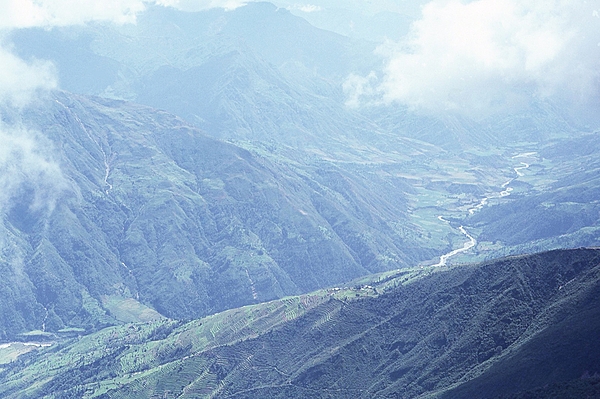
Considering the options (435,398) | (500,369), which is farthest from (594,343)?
(435,398)

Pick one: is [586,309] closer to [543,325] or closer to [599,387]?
[543,325]

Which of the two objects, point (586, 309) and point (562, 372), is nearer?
point (562, 372)

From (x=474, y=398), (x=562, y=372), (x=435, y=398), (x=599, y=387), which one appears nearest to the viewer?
(x=599, y=387)

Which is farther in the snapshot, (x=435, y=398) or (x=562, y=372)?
(x=435, y=398)

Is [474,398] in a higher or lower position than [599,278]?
lower

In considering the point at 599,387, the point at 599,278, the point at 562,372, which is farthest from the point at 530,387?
the point at 599,278

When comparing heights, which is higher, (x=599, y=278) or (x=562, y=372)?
(x=599, y=278)

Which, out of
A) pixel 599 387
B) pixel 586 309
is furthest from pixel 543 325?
pixel 599 387

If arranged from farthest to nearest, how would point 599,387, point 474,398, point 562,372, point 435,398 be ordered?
1. point 435,398
2. point 474,398
3. point 562,372
4. point 599,387

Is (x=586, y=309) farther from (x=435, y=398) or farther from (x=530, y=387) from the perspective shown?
(x=435, y=398)
